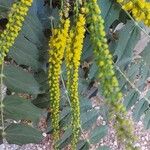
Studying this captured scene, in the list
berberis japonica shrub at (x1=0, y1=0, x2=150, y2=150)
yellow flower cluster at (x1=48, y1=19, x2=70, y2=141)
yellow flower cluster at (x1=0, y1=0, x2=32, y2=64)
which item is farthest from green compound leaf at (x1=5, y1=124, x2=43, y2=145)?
yellow flower cluster at (x1=0, y1=0, x2=32, y2=64)

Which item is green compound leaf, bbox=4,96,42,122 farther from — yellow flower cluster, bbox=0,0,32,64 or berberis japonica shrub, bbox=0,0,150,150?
yellow flower cluster, bbox=0,0,32,64

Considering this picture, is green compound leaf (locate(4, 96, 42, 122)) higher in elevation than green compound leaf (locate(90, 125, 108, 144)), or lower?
higher

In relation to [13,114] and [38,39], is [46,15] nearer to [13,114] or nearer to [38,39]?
[38,39]

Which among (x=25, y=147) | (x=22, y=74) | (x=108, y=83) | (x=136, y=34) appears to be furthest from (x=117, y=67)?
(x=25, y=147)

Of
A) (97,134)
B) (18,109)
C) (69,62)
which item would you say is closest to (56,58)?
(69,62)

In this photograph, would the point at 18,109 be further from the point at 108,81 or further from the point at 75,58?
the point at 108,81

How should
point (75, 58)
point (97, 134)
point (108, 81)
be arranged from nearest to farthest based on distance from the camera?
point (108, 81)
point (75, 58)
point (97, 134)
